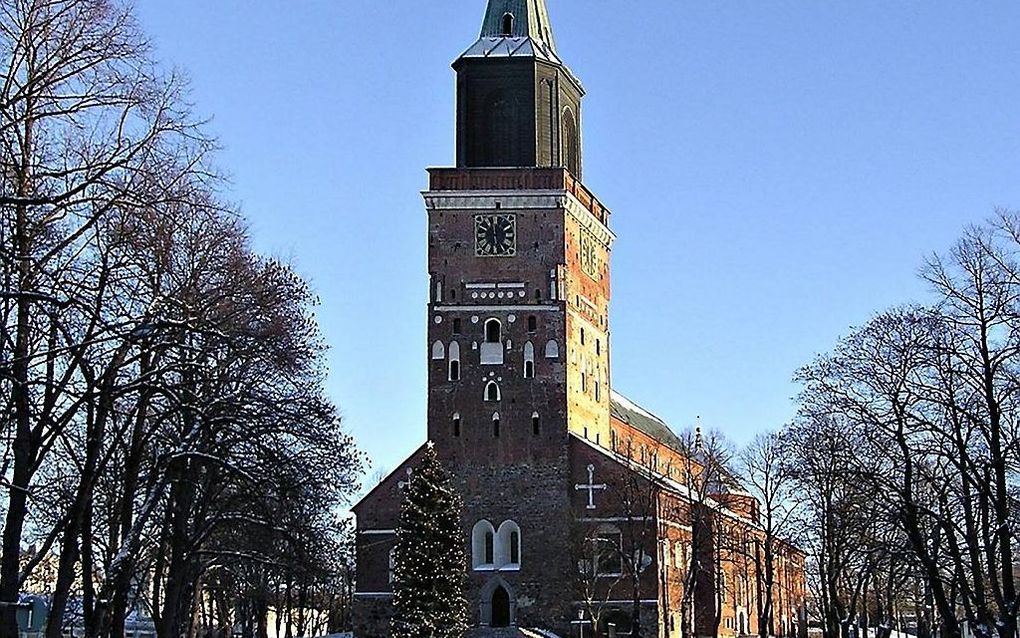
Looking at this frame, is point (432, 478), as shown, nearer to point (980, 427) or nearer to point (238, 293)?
point (980, 427)

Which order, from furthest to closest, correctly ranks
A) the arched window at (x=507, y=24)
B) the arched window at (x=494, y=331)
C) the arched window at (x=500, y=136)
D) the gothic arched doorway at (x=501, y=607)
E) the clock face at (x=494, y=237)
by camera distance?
the arched window at (x=507, y=24), the clock face at (x=494, y=237), the arched window at (x=494, y=331), the arched window at (x=500, y=136), the gothic arched doorway at (x=501, y=607)

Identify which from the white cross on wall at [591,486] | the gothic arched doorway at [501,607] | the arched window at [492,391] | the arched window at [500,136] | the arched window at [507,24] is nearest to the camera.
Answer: the gothic arched doorway at [501,607]

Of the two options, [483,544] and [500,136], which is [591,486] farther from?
[500,136]

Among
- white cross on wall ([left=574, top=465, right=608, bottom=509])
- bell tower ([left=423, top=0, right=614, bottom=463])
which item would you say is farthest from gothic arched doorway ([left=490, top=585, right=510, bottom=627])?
bell tower ([left=423, top=0, right=614, bottom=463])

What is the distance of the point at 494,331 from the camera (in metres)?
62.7

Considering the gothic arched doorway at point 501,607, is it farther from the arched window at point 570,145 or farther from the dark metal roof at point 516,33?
the dark metal roof at point 516,33

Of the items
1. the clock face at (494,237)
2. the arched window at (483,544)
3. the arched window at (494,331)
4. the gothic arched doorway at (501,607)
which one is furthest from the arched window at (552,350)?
the gothic arched doorway at (501,607)

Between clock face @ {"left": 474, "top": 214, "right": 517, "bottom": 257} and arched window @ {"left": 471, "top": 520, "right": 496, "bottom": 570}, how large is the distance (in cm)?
1189

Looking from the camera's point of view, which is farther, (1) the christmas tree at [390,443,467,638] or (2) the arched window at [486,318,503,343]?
(2) the arched window at [486,318,503,343]

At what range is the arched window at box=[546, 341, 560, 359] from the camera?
62.3 metres

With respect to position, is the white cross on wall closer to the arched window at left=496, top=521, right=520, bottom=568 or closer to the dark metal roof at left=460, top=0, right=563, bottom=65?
the arched window at left=496, top=521, right=520, bottom=568

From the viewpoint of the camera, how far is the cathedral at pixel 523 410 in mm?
60750

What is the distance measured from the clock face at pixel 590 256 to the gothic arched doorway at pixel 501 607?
1534 centimetres

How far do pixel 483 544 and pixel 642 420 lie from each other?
95.9 feet
